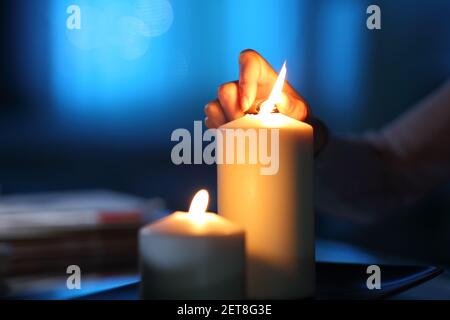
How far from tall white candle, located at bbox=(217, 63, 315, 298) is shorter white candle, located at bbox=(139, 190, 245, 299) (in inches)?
2.0

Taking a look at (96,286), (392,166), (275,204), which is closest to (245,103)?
(275,204)

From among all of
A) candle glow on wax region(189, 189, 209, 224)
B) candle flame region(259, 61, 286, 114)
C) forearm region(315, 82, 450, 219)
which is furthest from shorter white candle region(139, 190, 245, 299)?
forearm region(315, 82, 450, 219)

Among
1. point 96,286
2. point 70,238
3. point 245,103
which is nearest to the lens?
point 245,103

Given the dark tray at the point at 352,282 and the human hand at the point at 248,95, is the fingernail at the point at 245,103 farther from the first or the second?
the dark tray at the point at 352,282

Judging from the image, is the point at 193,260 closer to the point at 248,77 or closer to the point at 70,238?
the point at 248,77

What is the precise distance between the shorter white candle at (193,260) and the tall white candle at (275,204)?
5 cm

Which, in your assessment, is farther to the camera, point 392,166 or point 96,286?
point 392,166

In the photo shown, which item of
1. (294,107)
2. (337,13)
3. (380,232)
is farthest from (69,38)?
(294,107)

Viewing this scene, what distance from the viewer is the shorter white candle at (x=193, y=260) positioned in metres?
0.50

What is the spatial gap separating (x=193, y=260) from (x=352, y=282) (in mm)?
216

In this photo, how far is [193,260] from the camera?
50cm

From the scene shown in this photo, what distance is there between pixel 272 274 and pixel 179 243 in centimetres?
11

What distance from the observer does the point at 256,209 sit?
566 mm
